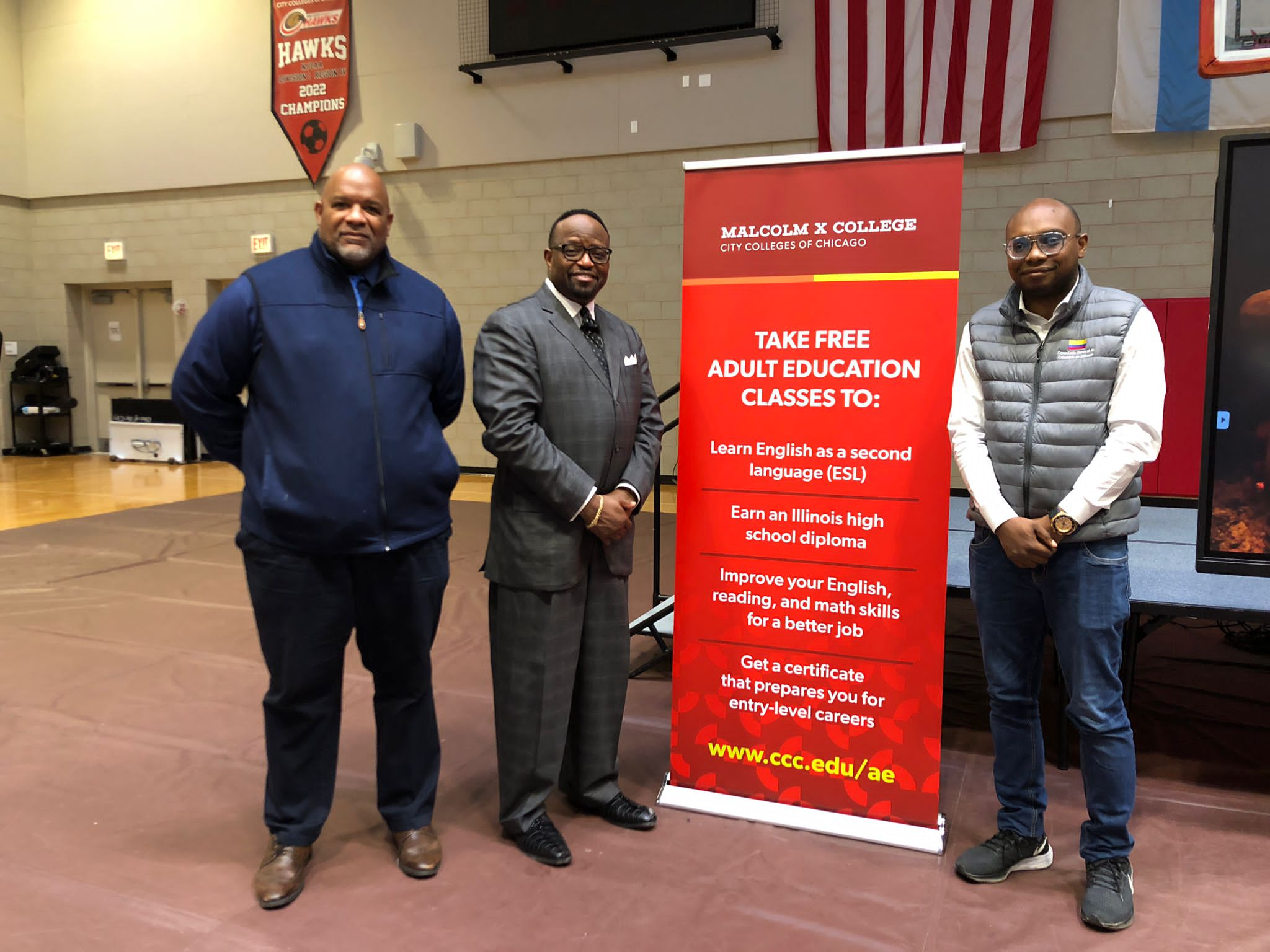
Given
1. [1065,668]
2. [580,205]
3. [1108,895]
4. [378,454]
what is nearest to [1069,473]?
[1065,668]

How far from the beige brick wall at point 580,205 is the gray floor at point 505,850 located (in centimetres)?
446

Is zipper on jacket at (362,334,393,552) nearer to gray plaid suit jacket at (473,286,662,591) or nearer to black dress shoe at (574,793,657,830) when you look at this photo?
gray plaid suit jacket at (473,286,662,591)

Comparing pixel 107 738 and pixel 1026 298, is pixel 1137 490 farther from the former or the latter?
pixel 107 738

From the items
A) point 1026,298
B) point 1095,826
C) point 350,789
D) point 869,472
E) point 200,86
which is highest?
point 200,86

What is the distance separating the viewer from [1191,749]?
294 centimetres

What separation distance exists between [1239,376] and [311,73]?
968 centimetres

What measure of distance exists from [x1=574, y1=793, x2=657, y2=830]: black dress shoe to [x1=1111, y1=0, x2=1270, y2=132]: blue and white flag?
6.72m

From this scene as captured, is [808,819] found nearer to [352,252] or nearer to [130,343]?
[352,252]

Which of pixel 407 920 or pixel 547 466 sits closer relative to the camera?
pixel 407 920

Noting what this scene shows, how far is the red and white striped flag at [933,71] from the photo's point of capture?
7.06 meters

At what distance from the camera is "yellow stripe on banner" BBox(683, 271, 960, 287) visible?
91.0 inches

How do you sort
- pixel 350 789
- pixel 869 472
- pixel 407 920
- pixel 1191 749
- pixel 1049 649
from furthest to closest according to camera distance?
1. pixel 1049 649
2. pixel 1191 749
3. pixel 350 789
4. pixel 869 472
5. pixel 407 920

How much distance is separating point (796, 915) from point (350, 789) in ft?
4.40

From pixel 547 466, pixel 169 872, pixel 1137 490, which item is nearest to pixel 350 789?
pixel 169 872
